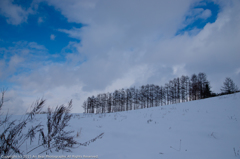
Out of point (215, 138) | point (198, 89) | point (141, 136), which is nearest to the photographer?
point (215, 138)

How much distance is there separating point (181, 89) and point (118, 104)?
24.7 meters

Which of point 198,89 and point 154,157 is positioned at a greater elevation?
point 198,89

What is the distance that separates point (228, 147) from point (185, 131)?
150 cm

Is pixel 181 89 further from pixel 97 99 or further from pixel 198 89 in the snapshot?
pixel 97 99

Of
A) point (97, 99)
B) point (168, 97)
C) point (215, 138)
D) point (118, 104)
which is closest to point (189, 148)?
point (215, 138)

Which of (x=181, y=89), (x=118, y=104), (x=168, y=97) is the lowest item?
(x=118, y=104)

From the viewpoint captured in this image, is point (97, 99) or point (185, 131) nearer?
point (185, 131)

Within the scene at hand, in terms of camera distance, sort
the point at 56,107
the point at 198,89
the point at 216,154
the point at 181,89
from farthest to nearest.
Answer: the point at 181,89
the point at 198,89
the point at 56,107
the point at 216,154

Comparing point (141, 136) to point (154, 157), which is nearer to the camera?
point (154, 157)

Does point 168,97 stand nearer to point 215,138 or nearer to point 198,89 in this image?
point 198,89

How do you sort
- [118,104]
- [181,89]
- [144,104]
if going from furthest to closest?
[118,104], [144,104], [181,89]

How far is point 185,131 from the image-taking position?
4816mm

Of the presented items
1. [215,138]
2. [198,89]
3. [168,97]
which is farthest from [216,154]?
[168,97]

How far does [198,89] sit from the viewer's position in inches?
1384
